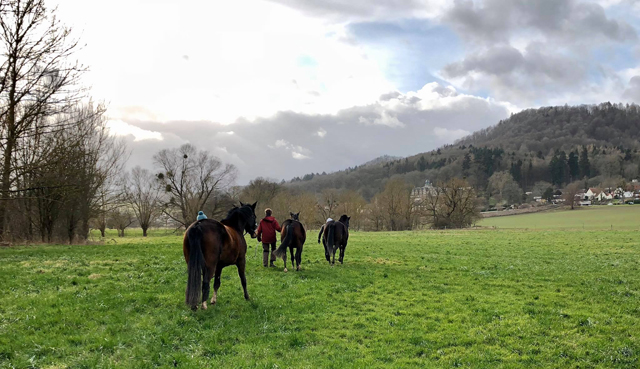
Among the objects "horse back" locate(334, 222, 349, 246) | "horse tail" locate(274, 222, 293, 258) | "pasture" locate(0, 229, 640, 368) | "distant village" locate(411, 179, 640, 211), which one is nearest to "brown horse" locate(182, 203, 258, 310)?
"pasture" locate(0, 229, 640, 368)

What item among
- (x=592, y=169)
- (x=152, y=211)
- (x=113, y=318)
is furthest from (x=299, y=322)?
(x=592, y=169)

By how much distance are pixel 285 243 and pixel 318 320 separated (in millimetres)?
5854

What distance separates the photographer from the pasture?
19.6 feet

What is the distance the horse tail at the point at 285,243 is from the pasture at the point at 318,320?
770 mm

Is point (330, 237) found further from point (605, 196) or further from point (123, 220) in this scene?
point (605, 196)

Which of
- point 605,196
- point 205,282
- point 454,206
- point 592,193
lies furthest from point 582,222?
point 592,193

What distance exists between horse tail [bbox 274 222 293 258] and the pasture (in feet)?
2.53

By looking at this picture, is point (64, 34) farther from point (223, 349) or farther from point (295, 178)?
point (295, 178)

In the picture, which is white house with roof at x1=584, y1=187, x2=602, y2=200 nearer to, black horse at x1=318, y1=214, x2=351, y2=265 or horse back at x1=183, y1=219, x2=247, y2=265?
black horse at x1=318, y1=214, x2=351, y2=265

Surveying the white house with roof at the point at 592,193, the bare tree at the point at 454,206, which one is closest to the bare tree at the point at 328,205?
the bare tree at the point at 454,206

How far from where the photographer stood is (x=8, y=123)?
1830 cm

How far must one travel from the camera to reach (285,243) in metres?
13.8

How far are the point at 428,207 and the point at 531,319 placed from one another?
62.4m

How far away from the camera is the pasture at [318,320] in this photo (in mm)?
5984
